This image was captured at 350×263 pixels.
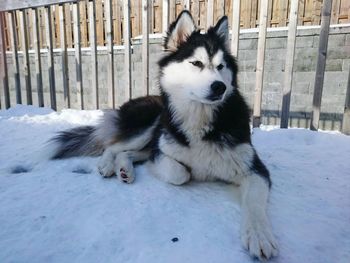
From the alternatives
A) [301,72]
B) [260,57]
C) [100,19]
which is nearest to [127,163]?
[260,57]

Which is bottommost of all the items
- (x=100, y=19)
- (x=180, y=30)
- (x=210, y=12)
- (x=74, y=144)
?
(x=74, y=144)

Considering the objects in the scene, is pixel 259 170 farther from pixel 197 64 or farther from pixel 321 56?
pixel 321 56

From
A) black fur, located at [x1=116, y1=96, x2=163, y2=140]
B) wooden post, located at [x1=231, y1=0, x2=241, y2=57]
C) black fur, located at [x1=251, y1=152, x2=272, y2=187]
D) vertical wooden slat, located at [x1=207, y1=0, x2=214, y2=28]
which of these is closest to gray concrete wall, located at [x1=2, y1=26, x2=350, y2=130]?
vertical wooden slat, located at [x1=207, y1=0, x2=214, y2=28]

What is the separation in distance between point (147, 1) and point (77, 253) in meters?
3.40

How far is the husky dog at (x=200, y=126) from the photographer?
1791 mm

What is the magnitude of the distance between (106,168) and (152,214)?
0.63m

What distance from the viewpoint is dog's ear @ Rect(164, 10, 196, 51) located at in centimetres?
210

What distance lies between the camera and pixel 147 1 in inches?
150

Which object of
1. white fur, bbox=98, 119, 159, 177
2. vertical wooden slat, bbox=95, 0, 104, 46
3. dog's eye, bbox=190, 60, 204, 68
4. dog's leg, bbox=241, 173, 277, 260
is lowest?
dog's leg, bbox=241, 173, 277, 260

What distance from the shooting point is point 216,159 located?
1811 mm

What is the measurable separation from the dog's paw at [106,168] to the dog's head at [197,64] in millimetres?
649

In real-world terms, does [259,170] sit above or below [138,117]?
below

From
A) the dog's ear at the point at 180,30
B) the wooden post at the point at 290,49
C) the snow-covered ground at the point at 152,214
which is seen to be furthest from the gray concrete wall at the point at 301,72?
the snow-covered ground at the point at 152,214

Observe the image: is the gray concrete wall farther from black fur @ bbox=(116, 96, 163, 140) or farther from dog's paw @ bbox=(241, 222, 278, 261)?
dog's paw @ bbox=(241, 222, 278, 261)
